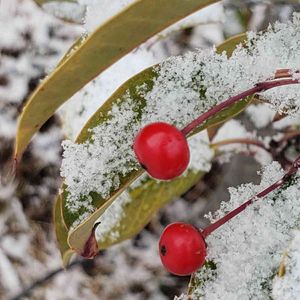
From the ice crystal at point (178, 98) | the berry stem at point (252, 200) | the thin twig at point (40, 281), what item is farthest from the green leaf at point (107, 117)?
the thin twig at point (40, 281)

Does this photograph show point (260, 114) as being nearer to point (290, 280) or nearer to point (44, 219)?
point (44, 219)

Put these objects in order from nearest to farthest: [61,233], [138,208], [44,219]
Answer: [61,233] < [138,208] < [44,219]

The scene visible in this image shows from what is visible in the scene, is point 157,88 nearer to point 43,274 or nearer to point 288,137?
point 288,137

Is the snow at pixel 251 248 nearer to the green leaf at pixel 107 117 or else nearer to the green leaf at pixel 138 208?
the green leaf at pixel 107 117

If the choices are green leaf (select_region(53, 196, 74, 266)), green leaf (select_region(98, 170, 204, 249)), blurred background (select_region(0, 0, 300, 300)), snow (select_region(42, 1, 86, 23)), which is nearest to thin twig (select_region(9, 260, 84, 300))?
blurred background (select_region(0, 0, 300, 300))

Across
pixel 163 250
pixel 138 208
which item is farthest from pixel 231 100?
pixel 138 208

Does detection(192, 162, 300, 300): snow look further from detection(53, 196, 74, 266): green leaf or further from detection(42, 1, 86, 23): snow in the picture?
detection(42, 1, 86, 23): snow
